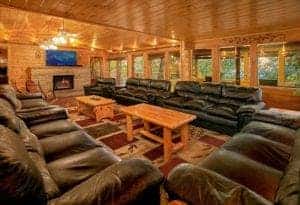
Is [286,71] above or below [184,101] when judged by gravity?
above

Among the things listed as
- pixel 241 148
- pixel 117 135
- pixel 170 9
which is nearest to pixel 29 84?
pixel 117 135

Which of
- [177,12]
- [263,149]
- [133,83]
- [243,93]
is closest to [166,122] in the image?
[263,149]

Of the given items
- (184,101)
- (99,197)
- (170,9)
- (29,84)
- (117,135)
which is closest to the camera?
(99,197)

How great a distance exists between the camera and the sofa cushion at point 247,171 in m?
1.54

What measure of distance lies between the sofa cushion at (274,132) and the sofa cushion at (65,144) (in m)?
2.03

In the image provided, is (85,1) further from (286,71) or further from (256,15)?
(286,71)

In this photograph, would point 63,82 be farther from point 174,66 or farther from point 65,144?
point 65,144

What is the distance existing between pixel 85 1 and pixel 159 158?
2.56 m

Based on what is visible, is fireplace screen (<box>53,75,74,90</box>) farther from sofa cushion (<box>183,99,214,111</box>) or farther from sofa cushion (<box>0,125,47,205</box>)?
sofa cushion (<box>0,125,47,205</box>)

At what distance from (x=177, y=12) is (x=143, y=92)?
10.6ft

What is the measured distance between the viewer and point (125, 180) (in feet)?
4.02

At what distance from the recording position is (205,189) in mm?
1104

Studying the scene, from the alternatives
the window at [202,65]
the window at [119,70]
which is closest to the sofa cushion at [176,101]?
the window at [202,65]

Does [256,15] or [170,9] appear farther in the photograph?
[256,15]
